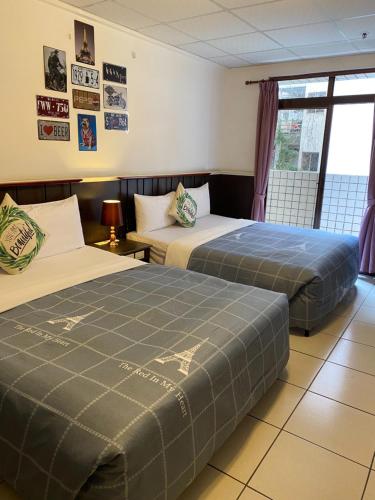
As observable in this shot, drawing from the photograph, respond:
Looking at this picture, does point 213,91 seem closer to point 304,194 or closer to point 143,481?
point 304,194

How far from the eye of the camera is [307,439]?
1.87m

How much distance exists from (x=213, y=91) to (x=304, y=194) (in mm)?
1785

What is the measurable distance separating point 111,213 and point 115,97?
113 cm

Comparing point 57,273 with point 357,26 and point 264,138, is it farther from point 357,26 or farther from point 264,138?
point 264,138

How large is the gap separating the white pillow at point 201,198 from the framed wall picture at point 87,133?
132 centimetres

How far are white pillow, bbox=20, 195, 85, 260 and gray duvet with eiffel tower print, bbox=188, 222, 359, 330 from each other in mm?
980

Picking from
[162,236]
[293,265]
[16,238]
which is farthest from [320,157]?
[16,238]

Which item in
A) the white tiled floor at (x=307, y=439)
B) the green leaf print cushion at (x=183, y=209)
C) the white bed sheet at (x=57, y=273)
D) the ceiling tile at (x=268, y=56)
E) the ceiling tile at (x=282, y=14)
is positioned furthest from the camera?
the ceiling tile at (x=268, y=56)

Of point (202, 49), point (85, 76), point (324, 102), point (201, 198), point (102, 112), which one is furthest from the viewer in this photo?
point (201, 198)

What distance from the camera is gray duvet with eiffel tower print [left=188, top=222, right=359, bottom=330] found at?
9.20 ft

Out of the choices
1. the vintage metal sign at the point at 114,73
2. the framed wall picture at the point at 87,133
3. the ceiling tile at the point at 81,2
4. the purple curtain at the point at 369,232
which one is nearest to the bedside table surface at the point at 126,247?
the framed wall picture at the point at 87,133

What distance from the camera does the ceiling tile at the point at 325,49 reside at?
12.2 ft

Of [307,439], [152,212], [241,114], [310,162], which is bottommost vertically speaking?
[307,439]

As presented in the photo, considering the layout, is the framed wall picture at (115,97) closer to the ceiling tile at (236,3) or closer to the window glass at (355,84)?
the ceiling tile at (236,3)
